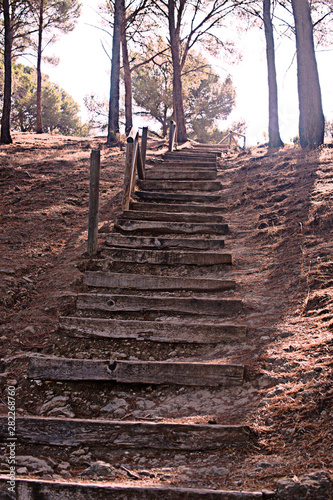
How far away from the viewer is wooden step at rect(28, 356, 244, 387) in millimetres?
3072

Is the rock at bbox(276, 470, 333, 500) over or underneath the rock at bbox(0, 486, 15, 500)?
over

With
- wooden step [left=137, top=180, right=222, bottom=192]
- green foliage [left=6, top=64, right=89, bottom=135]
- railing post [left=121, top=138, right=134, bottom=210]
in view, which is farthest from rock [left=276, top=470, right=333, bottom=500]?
green foliage [left=6, top=64, right=89, bottom=135]

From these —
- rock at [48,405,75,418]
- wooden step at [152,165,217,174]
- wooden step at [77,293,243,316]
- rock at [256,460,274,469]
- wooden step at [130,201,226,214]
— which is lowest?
rock at [48,405,75,418]

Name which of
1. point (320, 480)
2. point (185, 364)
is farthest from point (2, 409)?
point (320, 480)

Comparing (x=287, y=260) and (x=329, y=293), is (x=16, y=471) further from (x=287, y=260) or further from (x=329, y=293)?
(x=287, y=260)

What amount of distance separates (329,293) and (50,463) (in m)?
2.60

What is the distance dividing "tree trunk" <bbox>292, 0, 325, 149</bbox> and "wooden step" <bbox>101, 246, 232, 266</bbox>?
5.82 m

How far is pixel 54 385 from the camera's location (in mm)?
3203

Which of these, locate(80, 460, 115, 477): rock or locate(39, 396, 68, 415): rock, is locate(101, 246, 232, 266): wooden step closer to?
locate(39, 396, 68, 415): rock

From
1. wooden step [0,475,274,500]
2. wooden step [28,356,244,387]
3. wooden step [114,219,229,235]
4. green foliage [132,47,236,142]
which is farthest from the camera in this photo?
green foliage [132,47,236,142]

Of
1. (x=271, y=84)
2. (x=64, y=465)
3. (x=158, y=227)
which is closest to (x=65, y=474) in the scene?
(x=64, y=465)

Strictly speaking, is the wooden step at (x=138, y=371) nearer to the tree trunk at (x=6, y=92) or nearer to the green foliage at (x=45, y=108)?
the tree trunk at (x=6, y=92)

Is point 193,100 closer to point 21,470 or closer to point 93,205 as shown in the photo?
point 93,205

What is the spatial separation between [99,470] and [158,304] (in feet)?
6.49
